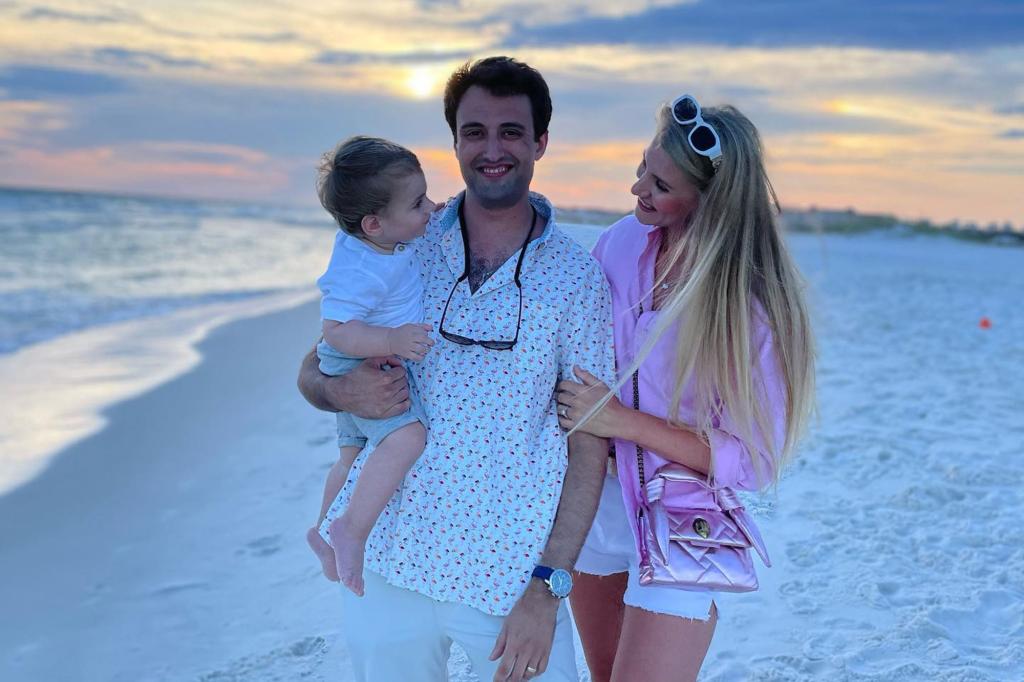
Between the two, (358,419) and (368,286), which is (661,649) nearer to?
(358,419)

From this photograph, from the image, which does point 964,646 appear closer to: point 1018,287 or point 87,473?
point 87,473

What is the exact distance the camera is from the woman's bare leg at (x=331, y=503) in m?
2.85

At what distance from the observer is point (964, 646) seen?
3811mm

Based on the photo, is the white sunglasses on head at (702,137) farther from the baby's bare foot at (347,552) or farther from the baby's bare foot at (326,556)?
the baby's bare foot at (326,556)

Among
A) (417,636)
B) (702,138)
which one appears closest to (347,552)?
(417,636)

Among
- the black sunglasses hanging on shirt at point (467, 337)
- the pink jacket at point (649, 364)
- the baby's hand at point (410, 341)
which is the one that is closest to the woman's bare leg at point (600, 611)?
the pink jacket at point (649, 364)

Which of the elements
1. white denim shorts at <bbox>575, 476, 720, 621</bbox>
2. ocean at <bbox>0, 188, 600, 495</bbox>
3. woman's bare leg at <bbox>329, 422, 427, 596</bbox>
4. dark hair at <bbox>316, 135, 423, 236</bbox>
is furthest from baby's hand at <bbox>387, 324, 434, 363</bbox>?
ocean at <bbox>0, 188, 600, 495</bbox>

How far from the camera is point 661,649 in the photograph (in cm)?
273

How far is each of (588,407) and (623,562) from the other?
628 mm

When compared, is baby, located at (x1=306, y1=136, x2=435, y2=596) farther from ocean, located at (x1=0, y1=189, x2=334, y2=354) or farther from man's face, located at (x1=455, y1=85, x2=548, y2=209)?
ocean, located at (x1=0, y1=189, x2=334, y2=354)

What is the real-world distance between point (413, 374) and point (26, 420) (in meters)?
5.03

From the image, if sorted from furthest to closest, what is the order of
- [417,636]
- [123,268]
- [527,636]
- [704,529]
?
[123,268], [704,529], [417,636], [527,636]

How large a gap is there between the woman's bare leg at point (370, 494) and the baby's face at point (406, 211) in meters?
0.57

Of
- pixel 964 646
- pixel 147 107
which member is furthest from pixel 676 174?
pixel 147 107
